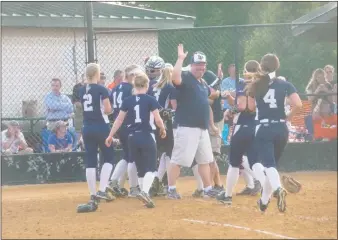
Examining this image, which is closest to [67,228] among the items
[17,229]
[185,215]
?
[17,229]

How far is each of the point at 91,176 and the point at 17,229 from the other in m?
1.71

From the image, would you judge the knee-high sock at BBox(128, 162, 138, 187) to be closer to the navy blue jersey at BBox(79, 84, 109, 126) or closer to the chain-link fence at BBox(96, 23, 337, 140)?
the navy blue jersey at BBox(79, 84, 109, 126)

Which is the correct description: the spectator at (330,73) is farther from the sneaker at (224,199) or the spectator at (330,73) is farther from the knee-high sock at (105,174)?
the knee-high sock at (105,174)

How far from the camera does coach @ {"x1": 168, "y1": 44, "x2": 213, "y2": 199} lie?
10.8 m

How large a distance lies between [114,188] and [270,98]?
295cm

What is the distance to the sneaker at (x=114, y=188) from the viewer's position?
11295 mm

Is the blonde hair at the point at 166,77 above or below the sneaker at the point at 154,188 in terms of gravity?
above

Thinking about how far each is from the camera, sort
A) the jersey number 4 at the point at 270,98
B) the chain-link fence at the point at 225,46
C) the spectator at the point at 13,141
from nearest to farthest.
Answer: the jersey number 4 at the point at 270,98 → the spectator at the point at 13,141 → the chain-link fence at the point at 225,46

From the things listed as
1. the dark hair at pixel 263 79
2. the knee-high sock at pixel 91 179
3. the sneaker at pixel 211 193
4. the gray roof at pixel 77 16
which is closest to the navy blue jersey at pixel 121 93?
the knee-high sock at pixel 91 179

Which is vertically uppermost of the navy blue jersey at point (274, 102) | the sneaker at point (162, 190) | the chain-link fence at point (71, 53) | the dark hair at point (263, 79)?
the chain-link fence at point (71, 53)

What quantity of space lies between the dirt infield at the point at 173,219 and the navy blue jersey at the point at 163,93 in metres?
1.38

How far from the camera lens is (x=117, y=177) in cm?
1174

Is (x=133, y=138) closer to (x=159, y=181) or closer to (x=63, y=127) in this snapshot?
(x=159, y=181)

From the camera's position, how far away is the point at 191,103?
10812mm
